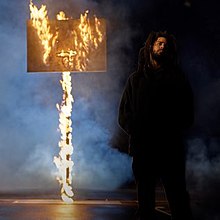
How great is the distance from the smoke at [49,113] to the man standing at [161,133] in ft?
18.2

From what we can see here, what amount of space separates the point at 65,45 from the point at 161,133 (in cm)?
542

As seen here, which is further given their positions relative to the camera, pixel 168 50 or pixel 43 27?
pixel 43 27

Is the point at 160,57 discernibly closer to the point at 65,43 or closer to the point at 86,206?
the point at 86,206

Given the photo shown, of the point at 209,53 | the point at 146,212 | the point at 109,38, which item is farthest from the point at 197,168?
the point at 146,212

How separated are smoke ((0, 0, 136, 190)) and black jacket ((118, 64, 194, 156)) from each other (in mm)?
5547

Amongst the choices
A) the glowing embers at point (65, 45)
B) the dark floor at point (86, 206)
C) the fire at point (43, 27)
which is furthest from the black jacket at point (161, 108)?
the fire at point (43, 27)

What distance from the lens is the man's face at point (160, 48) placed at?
10.7 ft

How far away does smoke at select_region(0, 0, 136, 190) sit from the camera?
8.99m

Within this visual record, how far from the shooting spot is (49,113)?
9234 millimetres

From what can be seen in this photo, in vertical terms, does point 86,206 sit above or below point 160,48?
below

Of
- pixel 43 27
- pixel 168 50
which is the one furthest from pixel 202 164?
pixel 168 50

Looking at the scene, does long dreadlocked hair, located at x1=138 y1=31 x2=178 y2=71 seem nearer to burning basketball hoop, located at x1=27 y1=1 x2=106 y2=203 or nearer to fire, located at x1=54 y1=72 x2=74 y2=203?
burning basketball hoop, located at x1=27 y1=1 x2=106 y2=203

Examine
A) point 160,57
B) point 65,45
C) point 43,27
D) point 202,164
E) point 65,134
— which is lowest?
point 202,164

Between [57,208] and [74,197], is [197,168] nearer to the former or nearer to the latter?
[74,197]
